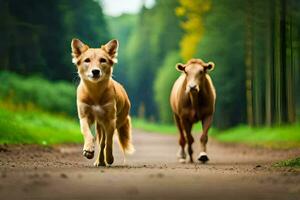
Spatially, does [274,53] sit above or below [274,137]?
above

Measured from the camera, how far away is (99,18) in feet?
172

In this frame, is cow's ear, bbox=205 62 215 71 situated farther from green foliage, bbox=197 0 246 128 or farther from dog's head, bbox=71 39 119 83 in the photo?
green foliage, bbox=197 0 246 128

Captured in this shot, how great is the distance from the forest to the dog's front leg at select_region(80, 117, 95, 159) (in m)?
14.7

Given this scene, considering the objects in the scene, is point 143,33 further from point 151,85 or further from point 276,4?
point 276,4

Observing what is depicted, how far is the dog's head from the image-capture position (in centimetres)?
1241

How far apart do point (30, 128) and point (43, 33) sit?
16381 millimetres

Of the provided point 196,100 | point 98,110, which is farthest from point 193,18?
point 98,110

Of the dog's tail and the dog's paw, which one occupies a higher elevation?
the dog's tail

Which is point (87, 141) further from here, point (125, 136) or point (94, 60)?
point (125, 136)

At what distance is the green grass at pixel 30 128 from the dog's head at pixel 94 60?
715cm

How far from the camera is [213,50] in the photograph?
3872cm

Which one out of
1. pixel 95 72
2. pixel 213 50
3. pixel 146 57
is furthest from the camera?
pixel 146 57

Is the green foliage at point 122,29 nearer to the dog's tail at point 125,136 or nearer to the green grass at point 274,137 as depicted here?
the green grass at point 274,137

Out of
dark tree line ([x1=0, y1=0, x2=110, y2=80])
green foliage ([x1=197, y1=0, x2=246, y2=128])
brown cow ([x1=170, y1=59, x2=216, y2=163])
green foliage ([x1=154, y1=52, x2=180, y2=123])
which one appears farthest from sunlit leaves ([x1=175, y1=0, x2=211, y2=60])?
brown cow ([x1=170, y1=59, x2=216, y2=163])
